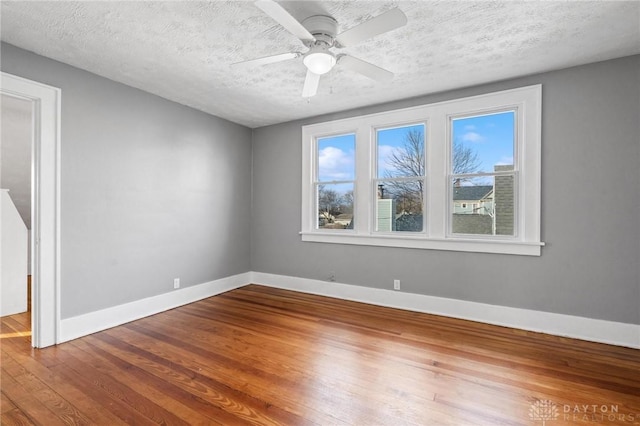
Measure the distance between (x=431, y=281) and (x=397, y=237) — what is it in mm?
669

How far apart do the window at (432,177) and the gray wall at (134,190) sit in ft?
4.44

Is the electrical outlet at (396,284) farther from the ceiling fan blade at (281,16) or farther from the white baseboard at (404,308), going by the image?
the ceiling fan blade at (281,16)

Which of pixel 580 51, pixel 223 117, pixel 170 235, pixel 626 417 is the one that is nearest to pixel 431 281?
pixel 626 417

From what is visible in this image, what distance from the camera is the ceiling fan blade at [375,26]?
1.80m

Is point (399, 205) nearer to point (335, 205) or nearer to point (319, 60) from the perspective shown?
point (335, 205)

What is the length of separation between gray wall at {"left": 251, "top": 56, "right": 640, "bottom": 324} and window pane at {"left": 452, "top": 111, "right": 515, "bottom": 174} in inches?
12.3

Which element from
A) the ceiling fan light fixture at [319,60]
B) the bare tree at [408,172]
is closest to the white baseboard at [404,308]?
the bare tree at [408,172]

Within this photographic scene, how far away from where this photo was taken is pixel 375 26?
1.92m

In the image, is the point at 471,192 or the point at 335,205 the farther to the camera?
the point at 335,205

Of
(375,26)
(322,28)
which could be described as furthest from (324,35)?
(375,26)

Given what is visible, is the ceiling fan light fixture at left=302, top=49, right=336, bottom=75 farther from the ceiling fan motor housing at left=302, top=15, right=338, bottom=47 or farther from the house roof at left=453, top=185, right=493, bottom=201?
the house roof at left=453, top=185, right=493, bottom=201

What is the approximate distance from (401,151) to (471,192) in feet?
3.32

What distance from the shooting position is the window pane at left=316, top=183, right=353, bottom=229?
446 centimetres

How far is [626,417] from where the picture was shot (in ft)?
6.06
